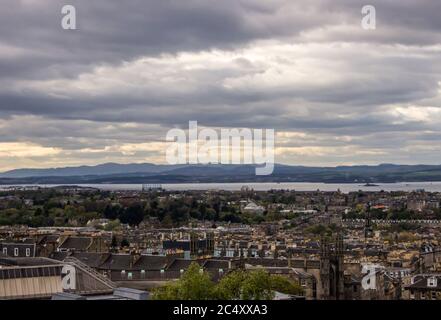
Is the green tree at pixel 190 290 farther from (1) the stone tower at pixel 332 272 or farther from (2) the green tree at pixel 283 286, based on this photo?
(1) the stone tower at pixel 332 272

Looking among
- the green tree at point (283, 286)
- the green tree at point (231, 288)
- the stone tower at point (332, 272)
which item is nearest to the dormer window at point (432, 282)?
the stone tower at point (332, 272)

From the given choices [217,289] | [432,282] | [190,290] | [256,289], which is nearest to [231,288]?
[217,289]

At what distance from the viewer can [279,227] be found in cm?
13612

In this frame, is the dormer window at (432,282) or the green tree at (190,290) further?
the dormer window at (432,282)

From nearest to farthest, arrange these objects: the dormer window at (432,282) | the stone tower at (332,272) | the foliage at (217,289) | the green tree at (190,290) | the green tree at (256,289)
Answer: the green tree at (190,290)
the foliage at (217,289)
the green tree at (256,289)
the dormer window at (432,282)
the stone tower at (332,272)

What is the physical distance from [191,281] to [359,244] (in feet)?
183

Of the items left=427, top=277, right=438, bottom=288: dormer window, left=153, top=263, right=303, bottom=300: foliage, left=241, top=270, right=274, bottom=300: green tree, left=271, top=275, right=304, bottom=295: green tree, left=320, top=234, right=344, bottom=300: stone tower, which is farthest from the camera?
left=320, top=234, right=344, bottom=300: stone tower

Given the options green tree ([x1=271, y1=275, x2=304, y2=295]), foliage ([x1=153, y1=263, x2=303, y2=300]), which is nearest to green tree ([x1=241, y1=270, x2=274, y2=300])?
foliage ([x1=153, y1=263, x2=303, y2=300])

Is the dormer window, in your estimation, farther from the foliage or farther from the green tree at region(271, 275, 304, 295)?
the foliage

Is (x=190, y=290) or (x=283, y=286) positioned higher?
(x=190, y=290)

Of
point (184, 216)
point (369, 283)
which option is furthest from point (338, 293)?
point (184, 216)

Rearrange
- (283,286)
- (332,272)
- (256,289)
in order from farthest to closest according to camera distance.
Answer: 1. (332,272)
2. (283,286)
3. (256,289)

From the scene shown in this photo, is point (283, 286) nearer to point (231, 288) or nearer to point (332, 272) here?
point (231, 288)

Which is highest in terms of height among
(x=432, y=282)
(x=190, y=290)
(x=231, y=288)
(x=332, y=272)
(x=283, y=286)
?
(x=190, y=290)
